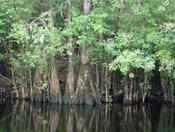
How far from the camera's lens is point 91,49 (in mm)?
17719

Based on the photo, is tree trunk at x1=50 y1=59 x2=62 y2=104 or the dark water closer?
the dark water

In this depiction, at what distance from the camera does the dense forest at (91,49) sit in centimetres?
1554

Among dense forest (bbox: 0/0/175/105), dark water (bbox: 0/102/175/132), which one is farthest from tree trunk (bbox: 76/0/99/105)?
dark water (bbox: 0/102/175/132)

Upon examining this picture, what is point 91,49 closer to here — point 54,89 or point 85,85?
point 85,85

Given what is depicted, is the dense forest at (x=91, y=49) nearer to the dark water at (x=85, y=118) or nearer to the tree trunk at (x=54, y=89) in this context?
the tree trunk at (x=54, y=89)

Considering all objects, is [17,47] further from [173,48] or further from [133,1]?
[173,48]

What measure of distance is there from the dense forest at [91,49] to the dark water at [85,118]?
50.0 inches

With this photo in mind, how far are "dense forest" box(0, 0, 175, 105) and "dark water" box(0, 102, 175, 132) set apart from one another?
1271 mm

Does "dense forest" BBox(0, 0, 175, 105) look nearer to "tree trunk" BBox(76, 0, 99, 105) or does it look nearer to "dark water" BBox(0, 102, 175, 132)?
"tree trunk" BBox(76, 0, 99, 105)

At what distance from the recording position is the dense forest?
51.0 ft

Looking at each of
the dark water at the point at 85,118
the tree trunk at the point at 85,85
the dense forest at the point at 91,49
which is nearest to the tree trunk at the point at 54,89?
the dense forest at the point at 91,49

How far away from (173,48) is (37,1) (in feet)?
27.5

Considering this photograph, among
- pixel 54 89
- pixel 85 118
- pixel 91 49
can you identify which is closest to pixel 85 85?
pixel 54 89

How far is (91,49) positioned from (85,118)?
462 centimetres
